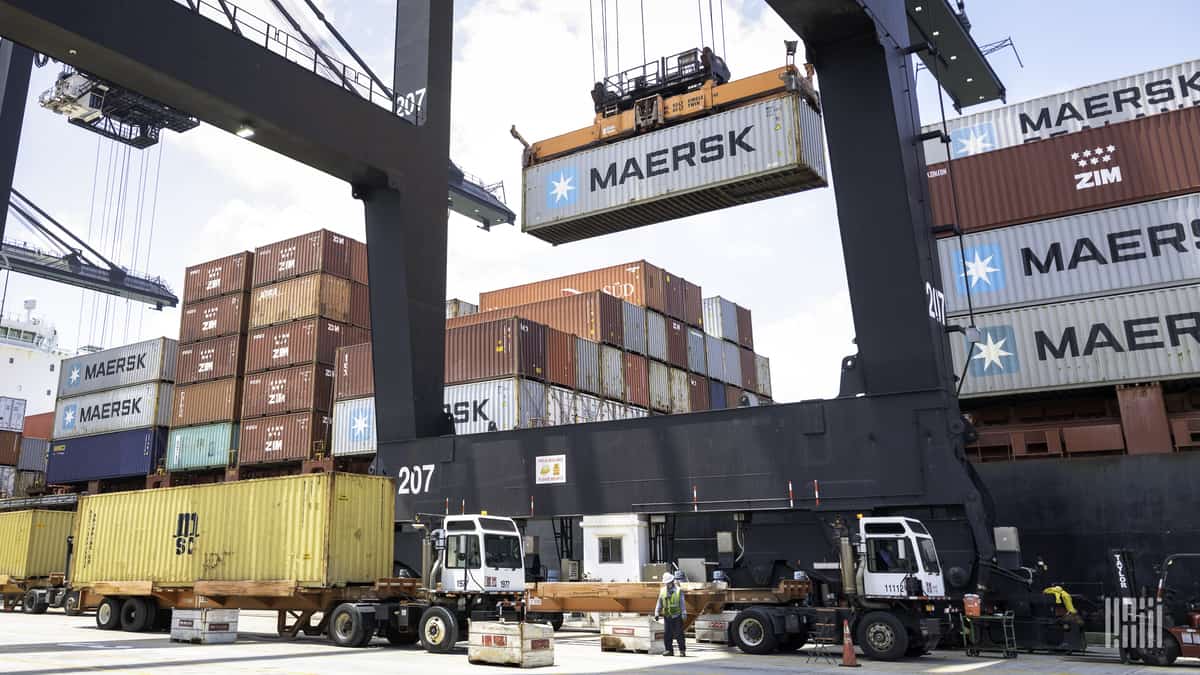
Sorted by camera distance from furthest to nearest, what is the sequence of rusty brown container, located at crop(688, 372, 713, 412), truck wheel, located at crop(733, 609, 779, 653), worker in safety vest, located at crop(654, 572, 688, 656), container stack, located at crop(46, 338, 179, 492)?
container stack, located at crop(46, 338, 179, 492) → rusty brown container, located at crop(688, 372, 713, 412) → truck wheel, located at crop(733, 609, 779, 653) → worker in safety vest, located at crop(654, 572, 688, 656)

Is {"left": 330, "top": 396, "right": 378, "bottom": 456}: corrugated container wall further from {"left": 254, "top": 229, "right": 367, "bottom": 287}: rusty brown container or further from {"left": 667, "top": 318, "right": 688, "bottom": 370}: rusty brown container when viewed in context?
{"left": 667, "top": 318, "right": 688, "bottom": 370}: rusty brown container

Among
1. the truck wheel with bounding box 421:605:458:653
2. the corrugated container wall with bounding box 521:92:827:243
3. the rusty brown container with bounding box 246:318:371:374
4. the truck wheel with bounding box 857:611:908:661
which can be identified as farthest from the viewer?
the rusty brown container with bounding box 246:318:371:374

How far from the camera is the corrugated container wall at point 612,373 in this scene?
2995 cm

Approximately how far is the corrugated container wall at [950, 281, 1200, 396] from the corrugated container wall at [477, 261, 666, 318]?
15122 millimetres

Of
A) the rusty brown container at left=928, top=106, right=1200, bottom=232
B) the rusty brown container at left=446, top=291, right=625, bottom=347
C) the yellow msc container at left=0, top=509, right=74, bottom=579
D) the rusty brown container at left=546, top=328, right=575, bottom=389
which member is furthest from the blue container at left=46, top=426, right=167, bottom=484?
the rusty brown container at left=928, top=106, right=1200, bottom=232

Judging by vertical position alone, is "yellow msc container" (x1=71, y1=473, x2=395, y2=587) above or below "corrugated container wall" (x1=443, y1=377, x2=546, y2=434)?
below

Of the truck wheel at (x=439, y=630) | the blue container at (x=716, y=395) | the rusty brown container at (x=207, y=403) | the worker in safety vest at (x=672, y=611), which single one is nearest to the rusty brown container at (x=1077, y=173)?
the worker in safety vest at (x=672, y=611)

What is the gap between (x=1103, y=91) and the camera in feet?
70.0

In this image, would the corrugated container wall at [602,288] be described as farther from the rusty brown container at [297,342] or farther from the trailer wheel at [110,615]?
the trailer wheel at [110,615]

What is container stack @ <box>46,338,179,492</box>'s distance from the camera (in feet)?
119

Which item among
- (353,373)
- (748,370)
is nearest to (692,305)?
(748,370)

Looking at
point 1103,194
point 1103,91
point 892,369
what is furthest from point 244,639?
point 1103,91

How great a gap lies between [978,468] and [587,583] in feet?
28.0

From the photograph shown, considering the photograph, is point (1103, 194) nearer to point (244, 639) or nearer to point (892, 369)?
point (892, 369)
